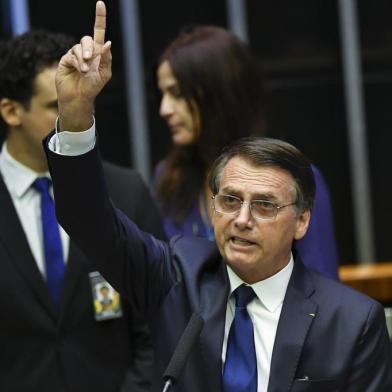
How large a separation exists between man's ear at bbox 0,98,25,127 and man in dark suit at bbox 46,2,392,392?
0.90 metres

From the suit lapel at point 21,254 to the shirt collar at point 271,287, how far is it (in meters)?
0.72

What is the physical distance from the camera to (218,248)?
2.65 meters

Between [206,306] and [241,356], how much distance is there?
0.54 ft

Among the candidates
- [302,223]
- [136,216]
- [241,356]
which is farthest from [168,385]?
[136,216]

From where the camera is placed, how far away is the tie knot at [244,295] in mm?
2533

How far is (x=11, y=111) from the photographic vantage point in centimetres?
332

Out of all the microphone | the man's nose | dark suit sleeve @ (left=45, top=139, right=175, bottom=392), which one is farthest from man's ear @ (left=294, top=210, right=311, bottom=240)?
the microphone

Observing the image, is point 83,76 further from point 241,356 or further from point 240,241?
point 241,356

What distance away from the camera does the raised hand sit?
2.27m

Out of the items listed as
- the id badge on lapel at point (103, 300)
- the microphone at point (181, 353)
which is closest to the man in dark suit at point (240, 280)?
the microphone at point (181, 353)

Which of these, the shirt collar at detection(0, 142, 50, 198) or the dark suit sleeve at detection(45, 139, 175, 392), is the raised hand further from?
the shirt collar at detection(0, 142, 50, 198)

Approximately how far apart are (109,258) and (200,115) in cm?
127

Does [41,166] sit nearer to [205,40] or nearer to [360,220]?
[205,40]

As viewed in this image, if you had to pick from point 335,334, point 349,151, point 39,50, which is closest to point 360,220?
point 349,151
